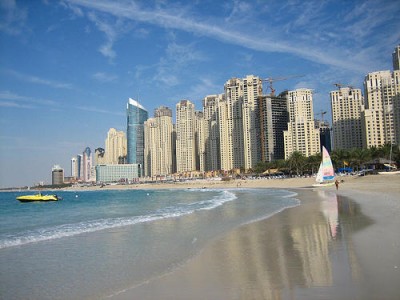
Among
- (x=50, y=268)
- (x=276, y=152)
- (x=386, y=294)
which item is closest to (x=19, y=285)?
(x=50, y=268)

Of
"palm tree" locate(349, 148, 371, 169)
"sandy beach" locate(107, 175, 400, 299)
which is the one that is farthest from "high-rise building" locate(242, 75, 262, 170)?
"sandy beach" locate(107, 175, 400, 299)

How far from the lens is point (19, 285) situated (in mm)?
9430

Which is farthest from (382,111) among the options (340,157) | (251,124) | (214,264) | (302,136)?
(214,264)

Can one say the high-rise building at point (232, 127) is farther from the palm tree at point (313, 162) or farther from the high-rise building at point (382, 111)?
the high-rise building at point (382, 111)

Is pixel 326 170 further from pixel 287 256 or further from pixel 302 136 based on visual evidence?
pixel 302 136

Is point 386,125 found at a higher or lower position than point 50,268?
higher

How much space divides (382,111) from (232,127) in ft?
225

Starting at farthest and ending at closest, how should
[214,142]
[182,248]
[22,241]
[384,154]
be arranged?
[214,142] < [384,154] < [22,241] < [182,248]

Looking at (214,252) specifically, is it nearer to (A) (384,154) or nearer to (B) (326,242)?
(B) (326,242)

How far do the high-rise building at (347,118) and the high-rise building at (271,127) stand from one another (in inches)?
913

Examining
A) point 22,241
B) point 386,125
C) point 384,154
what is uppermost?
point 386,125

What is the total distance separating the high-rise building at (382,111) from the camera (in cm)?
11644

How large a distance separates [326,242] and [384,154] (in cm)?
8990

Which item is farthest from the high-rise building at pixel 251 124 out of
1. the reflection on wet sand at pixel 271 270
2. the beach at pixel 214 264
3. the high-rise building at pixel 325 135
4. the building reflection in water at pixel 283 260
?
the reflection on wet sand at pixel 271 270
